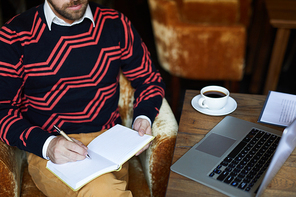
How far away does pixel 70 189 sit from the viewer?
968 millimetres

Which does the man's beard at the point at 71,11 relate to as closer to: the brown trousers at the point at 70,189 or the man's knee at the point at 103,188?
the brown trousers at the point at 70,189

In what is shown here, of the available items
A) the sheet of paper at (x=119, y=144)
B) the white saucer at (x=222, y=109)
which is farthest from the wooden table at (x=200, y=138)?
the sheet of paper at (x=119, y=144)

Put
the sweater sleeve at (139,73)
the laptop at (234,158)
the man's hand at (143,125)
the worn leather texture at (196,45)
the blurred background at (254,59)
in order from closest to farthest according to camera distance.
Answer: the laptop at (234,158) → the man's hand at (143,125) → the sweater sleeve at (139,73) → the worn leather texture at (196,45) → the blurred background at (254,59)

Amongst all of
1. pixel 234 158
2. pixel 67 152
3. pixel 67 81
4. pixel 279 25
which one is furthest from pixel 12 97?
pixel 279 25

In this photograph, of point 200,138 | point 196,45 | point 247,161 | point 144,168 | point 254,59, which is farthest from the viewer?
point 254,59

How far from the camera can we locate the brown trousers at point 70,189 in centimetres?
93

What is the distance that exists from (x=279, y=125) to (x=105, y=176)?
61 cm

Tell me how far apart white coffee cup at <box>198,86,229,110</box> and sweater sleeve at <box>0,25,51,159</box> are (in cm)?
57

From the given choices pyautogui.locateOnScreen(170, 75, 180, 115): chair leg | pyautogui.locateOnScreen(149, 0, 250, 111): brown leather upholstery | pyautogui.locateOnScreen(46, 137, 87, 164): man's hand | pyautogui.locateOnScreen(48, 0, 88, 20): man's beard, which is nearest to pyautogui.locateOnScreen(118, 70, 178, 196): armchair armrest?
pyautogui.locateOnScreen(46, 137, 87, 164): man's hand

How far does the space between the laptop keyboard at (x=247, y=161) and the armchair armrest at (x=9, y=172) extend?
674mm

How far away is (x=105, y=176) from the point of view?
958 millimetres

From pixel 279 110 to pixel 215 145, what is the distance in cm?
31

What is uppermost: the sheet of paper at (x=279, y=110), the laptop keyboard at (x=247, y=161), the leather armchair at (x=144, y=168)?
the sheet of paper at (x=279, y=110)

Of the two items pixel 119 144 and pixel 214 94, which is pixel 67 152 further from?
pixel 214 94
